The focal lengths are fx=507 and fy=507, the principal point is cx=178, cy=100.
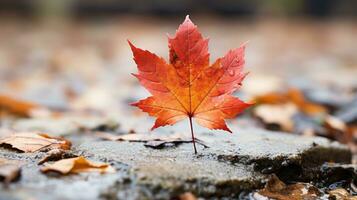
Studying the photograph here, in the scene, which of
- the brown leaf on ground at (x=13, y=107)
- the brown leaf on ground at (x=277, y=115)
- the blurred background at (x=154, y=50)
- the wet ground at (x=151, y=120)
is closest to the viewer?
the wet ground at (x=151, y=120)

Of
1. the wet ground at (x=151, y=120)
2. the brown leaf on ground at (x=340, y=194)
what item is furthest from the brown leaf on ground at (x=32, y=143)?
the brown leaf on ground at (x=340, y=194)

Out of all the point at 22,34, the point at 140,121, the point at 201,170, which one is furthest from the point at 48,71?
the point at 201,170

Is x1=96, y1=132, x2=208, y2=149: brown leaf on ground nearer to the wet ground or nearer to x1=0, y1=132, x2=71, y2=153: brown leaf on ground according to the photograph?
the wet ground

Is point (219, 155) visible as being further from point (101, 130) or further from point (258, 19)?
point (258, 19)

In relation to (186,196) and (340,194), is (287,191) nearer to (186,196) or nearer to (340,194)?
(340,194)

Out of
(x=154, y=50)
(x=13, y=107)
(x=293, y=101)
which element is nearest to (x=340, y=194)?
(x=293, y=101)

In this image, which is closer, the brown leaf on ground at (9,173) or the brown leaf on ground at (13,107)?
the brown leaf on ground at (9,173)

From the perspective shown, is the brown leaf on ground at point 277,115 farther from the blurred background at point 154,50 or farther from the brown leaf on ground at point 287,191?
the brown leaf on ground at point 287,191
